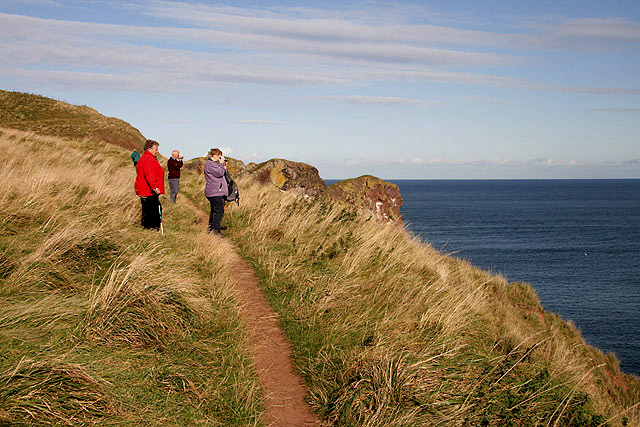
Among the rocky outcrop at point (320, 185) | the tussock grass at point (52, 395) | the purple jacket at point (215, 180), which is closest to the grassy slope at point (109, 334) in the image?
the tussock grass at point (52, 395)

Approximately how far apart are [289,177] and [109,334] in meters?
18.3

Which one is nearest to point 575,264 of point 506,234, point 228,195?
point 506,234

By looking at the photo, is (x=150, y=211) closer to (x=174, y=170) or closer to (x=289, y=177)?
(x=174, y=170)

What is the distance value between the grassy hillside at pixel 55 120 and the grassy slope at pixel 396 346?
31556mm

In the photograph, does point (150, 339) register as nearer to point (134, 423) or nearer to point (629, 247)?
point (134, 423)

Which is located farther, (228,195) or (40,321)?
(228,195)

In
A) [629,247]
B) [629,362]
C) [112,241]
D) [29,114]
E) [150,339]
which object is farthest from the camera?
[629,247]

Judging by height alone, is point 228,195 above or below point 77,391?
above

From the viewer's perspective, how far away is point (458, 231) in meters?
78.2

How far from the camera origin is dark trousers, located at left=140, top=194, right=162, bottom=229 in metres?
8.67

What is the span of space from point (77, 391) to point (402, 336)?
10.7ft

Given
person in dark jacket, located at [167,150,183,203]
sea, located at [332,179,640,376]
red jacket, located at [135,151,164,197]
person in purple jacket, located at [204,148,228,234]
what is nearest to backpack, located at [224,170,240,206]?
person in purple jacket, located at [204,148,228,234]

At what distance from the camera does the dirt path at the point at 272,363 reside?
392 centimetres

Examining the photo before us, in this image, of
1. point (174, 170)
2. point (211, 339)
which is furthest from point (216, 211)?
point (211, 339)
